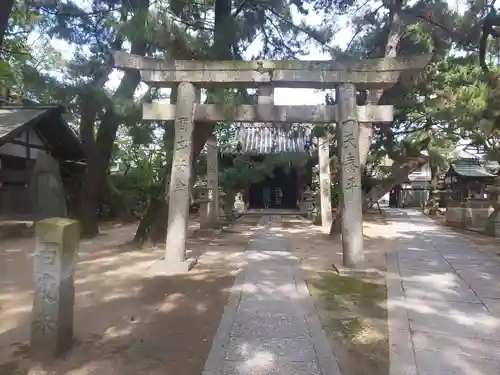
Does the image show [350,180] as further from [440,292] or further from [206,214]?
[206,214]

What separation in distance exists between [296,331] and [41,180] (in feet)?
24.2

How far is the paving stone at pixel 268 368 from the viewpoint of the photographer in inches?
127

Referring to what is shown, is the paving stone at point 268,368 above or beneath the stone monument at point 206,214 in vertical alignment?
beneath

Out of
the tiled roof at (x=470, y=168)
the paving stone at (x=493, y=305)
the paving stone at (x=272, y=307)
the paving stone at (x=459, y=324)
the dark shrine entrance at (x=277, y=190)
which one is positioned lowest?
the paving stone at (x=459, y=324)

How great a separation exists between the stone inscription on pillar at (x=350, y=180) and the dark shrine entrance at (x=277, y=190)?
16.2m

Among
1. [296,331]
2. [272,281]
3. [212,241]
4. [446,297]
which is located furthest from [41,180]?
[446,297]

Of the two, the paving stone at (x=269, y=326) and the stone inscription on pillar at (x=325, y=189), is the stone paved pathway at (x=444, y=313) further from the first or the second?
the stone inscription on pillar at (x=325, y=189)

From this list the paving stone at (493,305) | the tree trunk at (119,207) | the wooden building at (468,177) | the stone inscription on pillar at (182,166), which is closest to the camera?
the paving stone at (493,305)

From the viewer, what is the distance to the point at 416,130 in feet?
54.0

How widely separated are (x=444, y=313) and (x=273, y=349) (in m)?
2.28

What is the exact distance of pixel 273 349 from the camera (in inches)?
143

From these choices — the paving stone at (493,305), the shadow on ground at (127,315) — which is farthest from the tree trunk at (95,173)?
the paving stone at (493,305)

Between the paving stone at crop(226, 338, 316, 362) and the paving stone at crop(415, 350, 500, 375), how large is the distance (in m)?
0.88

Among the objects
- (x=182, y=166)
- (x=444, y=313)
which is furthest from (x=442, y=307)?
(x=182, y=166)
